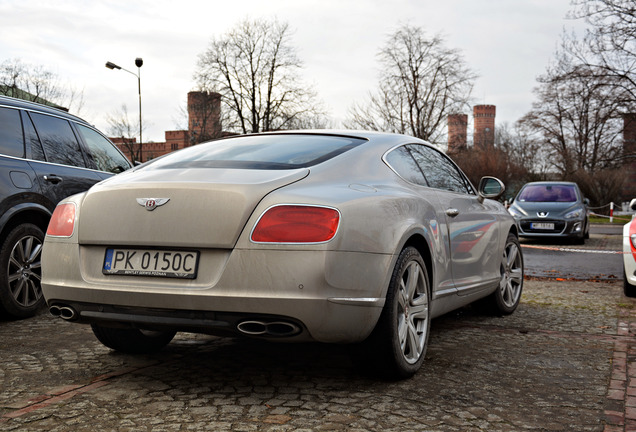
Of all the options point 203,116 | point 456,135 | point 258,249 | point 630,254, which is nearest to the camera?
point 258,249

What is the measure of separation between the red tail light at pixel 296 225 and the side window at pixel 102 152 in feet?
13.8

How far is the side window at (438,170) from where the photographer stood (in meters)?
4.98

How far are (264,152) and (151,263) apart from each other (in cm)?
100

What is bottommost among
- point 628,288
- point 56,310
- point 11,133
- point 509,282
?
point 628,288

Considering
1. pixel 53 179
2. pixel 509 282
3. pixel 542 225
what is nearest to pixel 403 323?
pixel 509 282

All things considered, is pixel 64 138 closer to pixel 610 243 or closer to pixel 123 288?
pixel 123 288

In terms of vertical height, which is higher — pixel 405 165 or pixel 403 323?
pixel 405 165

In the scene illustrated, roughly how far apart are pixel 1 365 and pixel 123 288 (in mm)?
1365

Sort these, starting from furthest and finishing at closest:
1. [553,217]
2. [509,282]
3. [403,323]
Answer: [553,217], [509,282], [403,323]

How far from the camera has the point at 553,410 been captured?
3475mm

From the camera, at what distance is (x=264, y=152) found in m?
4.12

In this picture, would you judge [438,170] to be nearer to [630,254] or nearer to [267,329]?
[267,329]

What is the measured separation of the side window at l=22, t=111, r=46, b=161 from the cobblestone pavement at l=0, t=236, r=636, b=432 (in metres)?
1.52

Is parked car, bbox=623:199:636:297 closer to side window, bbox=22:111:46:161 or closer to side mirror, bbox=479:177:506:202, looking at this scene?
side mirror, bbox=479:177:506:202
